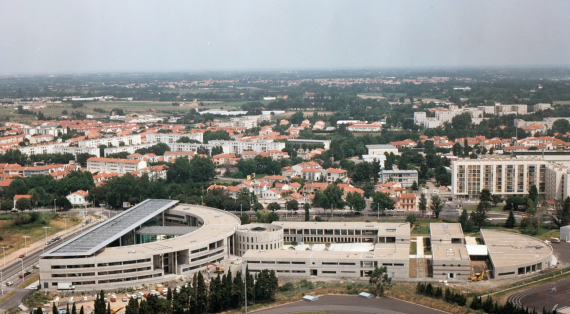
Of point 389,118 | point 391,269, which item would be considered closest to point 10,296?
point 391,269

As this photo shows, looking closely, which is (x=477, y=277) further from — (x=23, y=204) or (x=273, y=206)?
(x=23, y=204)

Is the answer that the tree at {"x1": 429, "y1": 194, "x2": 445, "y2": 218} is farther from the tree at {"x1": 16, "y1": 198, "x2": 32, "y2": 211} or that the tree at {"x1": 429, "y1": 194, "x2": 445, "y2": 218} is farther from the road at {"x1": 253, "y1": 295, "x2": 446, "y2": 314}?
the tree at {"x1": 16, "y1": 198, "x2": 32, "y2": 211}

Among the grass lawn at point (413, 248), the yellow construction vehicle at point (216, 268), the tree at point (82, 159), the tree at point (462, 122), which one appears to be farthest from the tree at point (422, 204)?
the tree at point (462, 122)

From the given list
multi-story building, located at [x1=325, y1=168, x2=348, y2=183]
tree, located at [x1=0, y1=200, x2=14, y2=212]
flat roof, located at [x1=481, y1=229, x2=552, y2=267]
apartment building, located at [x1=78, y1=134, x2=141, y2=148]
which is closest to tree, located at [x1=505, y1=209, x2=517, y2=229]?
flat roof, located at [x1=481, y1=229, x2=552, y2=267]

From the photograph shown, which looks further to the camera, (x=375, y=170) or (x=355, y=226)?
(x=375, y=170)

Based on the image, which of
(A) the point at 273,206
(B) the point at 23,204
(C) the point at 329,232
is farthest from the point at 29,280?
(A) the point at 273,206

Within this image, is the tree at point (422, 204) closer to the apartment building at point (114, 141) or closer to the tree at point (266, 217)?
the tree at point (266, 217)
